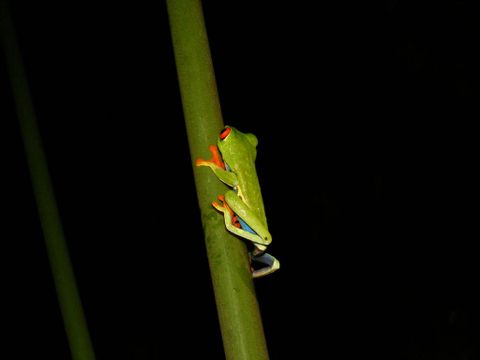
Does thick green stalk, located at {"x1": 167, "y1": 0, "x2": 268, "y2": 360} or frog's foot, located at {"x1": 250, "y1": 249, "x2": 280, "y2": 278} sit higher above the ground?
thick green stalk, located at {"x1": 167, "y1": 0, "x2": 268, "y2": 360}

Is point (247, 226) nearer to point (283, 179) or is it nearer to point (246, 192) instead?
point (246, 192)

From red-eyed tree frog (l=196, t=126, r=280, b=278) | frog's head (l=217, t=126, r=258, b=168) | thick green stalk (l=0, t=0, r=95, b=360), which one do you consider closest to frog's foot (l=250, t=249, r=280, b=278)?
red-eyed tree frog (l=196, t=126, r=280, b=278)

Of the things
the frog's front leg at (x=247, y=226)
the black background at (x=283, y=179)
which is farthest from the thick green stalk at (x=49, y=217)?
the black background at (x=283, y=179)

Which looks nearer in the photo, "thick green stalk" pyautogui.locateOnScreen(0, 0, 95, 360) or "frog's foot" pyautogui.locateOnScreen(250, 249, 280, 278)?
"thick green stalk" pyautogui.locateOnScreen(0, 0, 95, 360)

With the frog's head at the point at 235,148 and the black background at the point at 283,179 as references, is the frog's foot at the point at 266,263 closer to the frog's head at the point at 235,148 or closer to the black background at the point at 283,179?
the frog's head at the point at 235,148

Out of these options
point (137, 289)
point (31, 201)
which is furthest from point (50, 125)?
point (137, 289)

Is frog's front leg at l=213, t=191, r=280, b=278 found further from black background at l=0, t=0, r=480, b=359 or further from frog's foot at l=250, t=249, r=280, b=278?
black background at l=0, t=0, r=480, b=359
